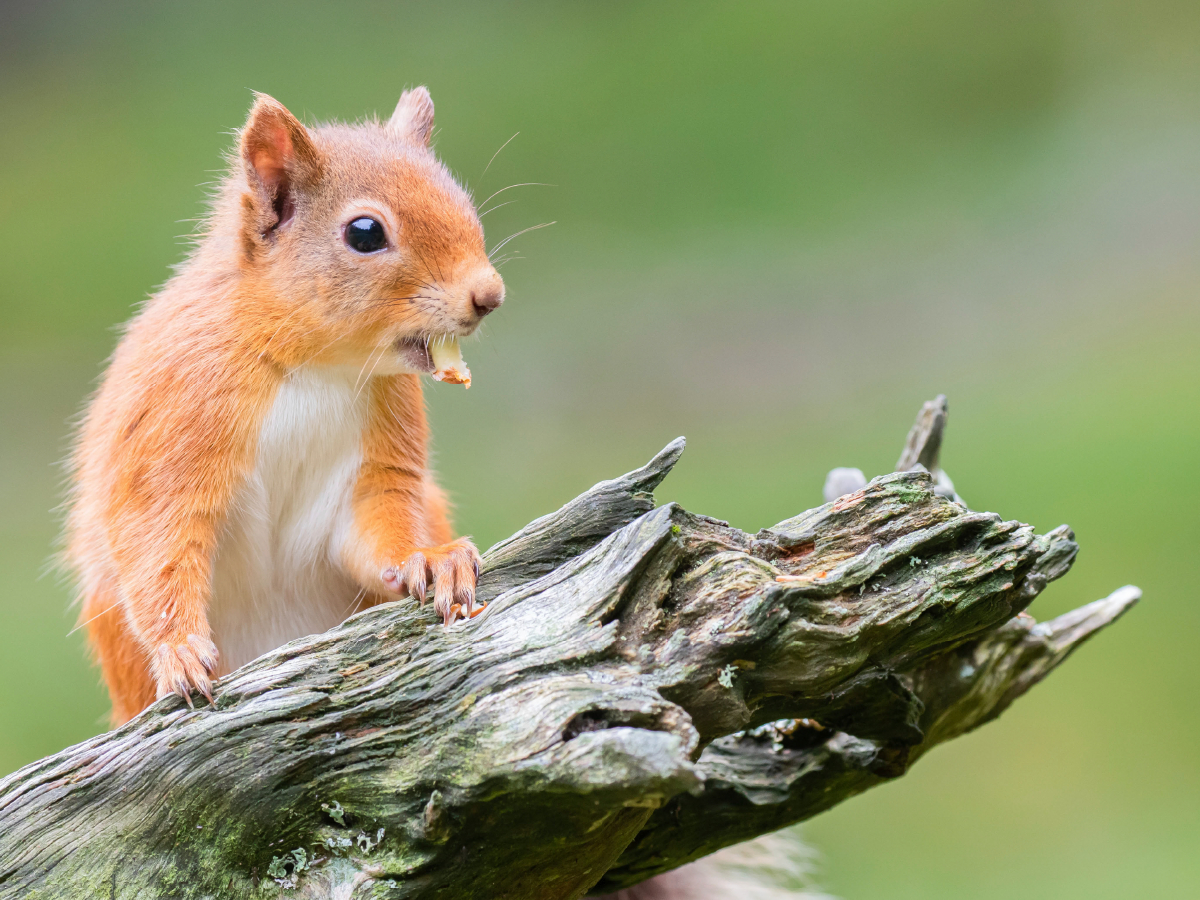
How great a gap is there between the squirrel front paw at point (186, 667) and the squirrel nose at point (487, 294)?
677 millimetres

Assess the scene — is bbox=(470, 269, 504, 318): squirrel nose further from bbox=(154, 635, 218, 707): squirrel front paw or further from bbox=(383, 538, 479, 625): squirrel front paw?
bbox=(154, 635, 218, 707): squirrel front paw

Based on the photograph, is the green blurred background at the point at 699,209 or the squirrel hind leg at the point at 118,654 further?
the green blurred background at the point at 699,209

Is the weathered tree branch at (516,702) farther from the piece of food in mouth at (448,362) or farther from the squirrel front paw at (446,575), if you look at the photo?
the piece of food in mouth at (448,362)

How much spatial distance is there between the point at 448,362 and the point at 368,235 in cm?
25

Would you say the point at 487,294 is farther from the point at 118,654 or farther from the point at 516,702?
the point at 118,654

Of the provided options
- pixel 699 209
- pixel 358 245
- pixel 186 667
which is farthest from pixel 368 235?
pixel 699 209

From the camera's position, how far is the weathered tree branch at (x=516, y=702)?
1.38 meters

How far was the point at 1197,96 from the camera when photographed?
17.1 feet

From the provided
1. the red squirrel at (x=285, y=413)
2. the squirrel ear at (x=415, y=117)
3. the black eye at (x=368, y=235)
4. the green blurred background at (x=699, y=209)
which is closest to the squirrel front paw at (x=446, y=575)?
the red squirrel at (x=285, y=413)

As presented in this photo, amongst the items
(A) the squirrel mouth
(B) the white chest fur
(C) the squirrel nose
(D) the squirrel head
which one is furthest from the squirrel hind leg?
(C) the squirrel nose

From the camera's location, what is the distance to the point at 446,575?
163 cm

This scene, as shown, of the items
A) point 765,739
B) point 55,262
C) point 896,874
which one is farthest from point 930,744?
point 55,262

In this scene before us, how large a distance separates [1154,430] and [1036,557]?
124 inches

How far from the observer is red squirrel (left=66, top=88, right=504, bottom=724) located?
1.77 m
